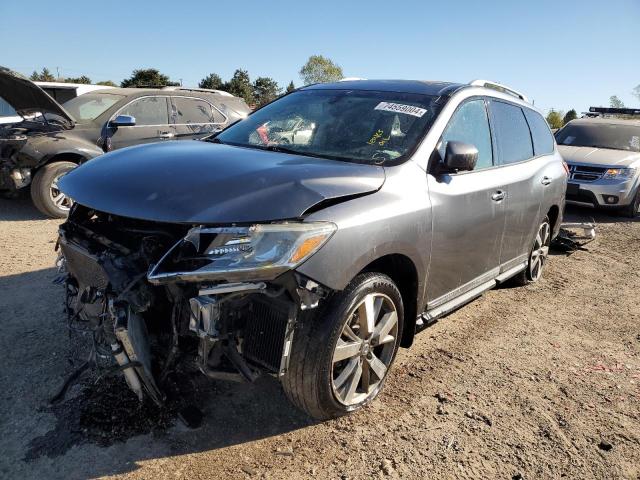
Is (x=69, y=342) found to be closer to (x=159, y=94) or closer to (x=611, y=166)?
(x=159, y=94)

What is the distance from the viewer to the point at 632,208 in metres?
9.32

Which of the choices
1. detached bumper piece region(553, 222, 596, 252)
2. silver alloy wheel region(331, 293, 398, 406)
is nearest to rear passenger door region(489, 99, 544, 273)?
silver alloy wheel region(331, 293, 398, 406)

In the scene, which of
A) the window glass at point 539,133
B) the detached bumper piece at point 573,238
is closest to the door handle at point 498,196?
the window glass at point 539,133

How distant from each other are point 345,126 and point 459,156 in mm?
815

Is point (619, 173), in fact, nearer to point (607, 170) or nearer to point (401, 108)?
point (607, 170)

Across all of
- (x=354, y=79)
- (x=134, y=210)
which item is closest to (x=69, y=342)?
(x=134, y=210)

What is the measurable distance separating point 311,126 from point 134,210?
5.16 ft

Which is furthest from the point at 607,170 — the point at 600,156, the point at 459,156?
the point at 459,156

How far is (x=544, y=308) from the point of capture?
15.6 ft

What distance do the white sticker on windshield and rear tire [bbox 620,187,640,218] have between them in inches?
304

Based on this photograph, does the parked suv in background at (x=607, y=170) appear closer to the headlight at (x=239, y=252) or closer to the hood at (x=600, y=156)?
the hood at (x=600, y=156)

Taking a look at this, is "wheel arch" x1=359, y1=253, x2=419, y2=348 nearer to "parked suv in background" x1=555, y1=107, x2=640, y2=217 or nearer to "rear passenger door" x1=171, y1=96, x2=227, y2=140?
"rear passenger door" x1=171, y1=96, x2=227, y2=140

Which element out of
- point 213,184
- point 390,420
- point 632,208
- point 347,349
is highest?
point 213,184

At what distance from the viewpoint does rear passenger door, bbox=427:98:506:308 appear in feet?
10.3
